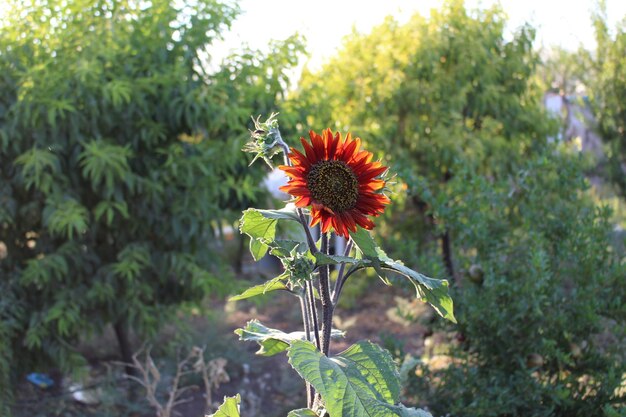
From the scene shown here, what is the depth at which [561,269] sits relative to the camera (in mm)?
3607

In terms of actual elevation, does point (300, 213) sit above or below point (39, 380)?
below

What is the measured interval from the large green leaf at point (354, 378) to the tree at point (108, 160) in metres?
2.43

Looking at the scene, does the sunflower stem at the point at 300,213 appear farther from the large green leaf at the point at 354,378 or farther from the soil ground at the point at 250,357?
the soil ground at the point at 250,357

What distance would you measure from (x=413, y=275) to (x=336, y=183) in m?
0.29

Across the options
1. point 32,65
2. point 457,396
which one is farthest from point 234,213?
point 457,396

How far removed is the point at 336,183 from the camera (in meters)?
1.76

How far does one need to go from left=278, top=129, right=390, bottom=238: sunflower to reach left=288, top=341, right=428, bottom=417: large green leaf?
11.3 inches

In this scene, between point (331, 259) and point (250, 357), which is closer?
point (331, 259)

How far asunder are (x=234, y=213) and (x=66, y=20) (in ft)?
4.67

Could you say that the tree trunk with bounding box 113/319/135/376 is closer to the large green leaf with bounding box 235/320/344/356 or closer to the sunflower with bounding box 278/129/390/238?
the large green leaf with bounding box 235/320/344/356

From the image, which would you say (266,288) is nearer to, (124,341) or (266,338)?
(266,338)

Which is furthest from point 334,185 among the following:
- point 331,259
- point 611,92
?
point 611,92

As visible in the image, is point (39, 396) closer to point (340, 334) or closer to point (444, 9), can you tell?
point (340, 334)


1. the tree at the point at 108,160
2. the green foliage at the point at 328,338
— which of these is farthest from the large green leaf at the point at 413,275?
the tree at the point at 108,160
